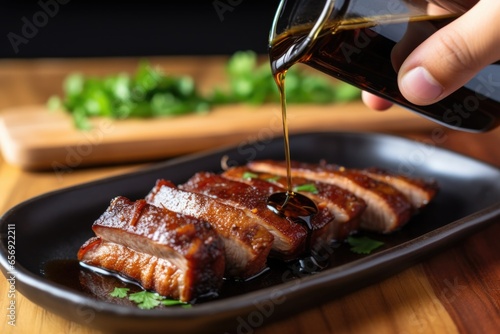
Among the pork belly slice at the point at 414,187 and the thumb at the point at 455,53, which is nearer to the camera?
the thumb at the point at 455,53

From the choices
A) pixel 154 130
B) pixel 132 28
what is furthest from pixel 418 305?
pixel 132 28

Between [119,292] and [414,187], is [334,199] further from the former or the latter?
[119,292]

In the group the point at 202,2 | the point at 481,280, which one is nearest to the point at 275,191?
the point at 481,280

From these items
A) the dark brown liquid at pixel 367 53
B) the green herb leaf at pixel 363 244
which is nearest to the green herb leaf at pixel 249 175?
the green herb leaf at pixel 363 244

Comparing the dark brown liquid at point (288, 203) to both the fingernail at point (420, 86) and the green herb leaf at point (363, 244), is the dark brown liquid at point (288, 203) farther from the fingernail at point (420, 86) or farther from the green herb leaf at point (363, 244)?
the fingernail at point (420, 86)

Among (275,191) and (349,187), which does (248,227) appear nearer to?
(275,191)

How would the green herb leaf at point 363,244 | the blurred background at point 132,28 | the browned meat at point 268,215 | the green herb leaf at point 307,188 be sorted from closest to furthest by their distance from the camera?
the browned meat at point 268,215 → the green herb leaf at point 363,244 → the green herb leaf at point 307,188 → the blurred background at point 132,28

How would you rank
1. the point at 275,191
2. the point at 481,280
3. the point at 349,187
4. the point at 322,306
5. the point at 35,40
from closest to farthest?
the point at 322,306 < the point at 481,280 < the point at 275,191 < the point at 349,187 < the point at 35,40
